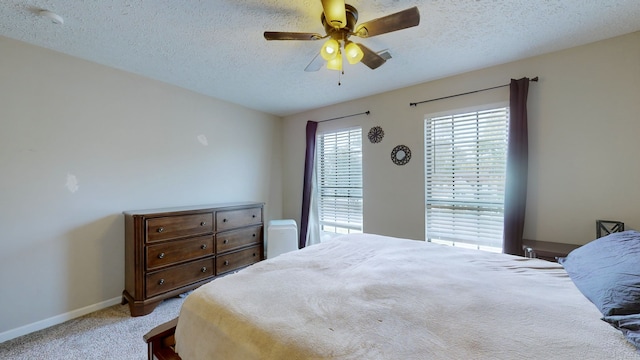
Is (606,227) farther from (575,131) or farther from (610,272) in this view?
(610,272)

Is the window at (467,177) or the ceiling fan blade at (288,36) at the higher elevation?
the ceiling fan blade at (288,36)

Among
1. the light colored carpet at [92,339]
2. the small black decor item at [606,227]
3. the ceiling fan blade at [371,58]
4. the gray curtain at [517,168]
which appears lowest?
the light colored carpet at [92,339]

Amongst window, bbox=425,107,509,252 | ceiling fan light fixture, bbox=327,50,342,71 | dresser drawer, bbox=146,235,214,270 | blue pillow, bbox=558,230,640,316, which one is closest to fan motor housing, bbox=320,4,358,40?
ceiling fan light fixture, bbox=327,50,342,71

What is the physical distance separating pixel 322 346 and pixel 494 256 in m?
1.62

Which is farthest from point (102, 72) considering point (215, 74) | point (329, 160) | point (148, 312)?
point (329, 160)

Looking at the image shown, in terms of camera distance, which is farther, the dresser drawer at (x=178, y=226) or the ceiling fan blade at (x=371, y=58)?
the dresser drawer at (x=178, y=226)

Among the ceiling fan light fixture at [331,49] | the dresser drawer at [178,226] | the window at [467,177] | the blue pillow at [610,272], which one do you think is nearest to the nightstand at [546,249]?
the window at [467,177]

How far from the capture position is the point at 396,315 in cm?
105

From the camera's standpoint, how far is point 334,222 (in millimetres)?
4066

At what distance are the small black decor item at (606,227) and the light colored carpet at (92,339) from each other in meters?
3.83

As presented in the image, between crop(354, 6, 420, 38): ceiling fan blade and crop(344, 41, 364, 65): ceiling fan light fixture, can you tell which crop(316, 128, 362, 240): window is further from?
crop(354, 6, 420, 38): ceiling fan blade

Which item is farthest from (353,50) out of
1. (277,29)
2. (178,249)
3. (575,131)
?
(178,249)

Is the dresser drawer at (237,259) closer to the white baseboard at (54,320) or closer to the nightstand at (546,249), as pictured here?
the white baseboard at (54,320)

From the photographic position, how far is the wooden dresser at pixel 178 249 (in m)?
2.42
